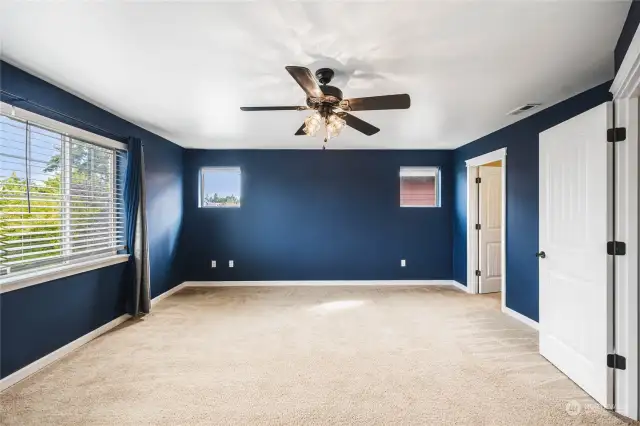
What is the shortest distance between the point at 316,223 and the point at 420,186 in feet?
6.61

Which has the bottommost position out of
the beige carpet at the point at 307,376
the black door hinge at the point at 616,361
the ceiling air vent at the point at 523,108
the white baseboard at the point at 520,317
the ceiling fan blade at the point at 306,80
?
the beige carpet at the point at 307,376

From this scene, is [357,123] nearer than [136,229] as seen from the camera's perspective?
Yes

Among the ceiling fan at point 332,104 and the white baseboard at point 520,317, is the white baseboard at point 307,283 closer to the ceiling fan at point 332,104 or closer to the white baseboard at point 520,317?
the white baseboard at point 520,317

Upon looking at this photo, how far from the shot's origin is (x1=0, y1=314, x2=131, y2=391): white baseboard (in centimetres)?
235

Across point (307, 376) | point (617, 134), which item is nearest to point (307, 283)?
point (307, 376)

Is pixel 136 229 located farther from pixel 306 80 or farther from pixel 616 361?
pixel 616 361

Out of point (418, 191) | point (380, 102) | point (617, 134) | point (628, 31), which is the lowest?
point (418, 191)

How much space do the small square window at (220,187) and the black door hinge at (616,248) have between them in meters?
4.92

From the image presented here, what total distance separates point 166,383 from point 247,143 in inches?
144

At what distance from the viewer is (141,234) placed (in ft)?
12.7

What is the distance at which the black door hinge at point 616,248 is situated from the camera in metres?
2.01

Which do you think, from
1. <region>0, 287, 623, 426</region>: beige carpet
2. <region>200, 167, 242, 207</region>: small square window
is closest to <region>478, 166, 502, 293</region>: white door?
<region>0, 287, 623, 426</region>: beige carpet

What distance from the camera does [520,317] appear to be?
3768 mm

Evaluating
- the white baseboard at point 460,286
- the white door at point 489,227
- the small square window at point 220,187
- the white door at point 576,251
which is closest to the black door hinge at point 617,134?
the white door at point 576,251
